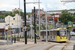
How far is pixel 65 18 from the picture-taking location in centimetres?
10181

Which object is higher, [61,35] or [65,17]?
[65,17]

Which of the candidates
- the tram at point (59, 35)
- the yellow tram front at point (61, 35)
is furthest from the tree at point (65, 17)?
the yellow tram front at point (61, 35)

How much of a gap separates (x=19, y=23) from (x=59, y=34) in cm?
5135

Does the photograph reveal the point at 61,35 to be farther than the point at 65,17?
No

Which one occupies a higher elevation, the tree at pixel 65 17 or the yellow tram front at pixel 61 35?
the tree at pixel 65 17

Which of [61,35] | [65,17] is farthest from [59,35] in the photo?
[65,17]

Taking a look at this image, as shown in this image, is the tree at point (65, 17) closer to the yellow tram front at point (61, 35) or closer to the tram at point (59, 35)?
the tram at point (59, 35)

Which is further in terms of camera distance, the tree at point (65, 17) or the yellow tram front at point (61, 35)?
the tree at point (65, 17)

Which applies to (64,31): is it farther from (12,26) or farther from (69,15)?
(69,15)

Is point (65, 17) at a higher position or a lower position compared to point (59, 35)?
higher

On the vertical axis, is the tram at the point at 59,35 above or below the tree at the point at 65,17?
below

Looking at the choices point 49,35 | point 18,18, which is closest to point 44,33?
point 49,35

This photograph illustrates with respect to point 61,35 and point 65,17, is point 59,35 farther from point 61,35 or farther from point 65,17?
point 65,17

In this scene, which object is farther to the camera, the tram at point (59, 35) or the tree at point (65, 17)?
the tree at point (65, 17)
